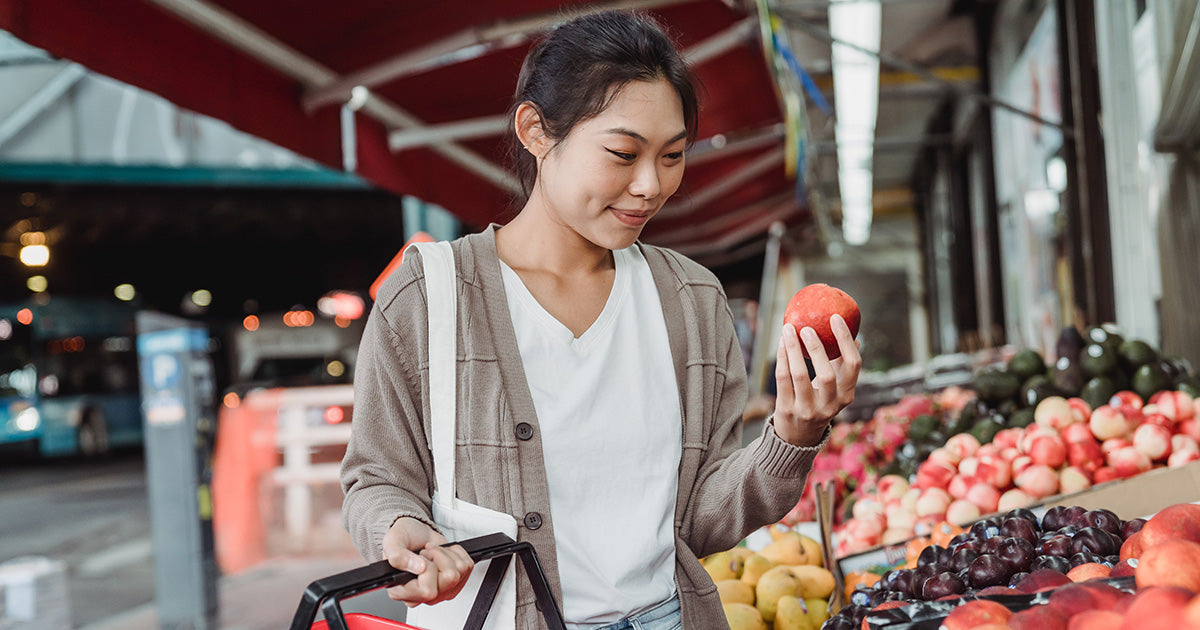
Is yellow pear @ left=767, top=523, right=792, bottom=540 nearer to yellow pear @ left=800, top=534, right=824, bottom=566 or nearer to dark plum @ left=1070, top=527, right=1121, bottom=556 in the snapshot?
yellow pear @ left=800, top=534, right=824, bottom=566

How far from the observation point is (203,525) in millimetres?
5215

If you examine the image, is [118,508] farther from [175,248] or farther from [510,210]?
[175,248]

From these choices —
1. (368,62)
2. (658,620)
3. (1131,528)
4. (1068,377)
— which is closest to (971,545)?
(1131,528)

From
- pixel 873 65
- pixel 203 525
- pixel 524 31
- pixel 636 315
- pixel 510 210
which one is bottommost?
pixel 203 525

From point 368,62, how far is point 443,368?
10.5 ft

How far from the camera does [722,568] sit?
2.79m

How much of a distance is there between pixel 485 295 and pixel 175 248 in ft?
76.0

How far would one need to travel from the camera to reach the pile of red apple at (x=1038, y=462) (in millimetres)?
2842

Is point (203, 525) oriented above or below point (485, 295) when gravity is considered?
below

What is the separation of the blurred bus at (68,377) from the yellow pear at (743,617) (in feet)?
58.8

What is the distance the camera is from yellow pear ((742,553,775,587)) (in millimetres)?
2650

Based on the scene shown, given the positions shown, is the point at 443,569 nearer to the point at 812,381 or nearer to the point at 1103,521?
the point at 812,381

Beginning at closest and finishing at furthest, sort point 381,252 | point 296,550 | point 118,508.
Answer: point 296,550 → point 118,508 → point 381,252

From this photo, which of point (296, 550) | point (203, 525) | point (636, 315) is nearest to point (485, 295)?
point (636, 315)
